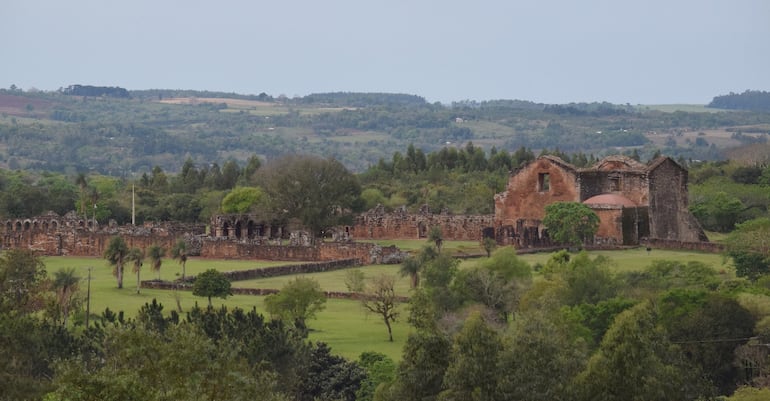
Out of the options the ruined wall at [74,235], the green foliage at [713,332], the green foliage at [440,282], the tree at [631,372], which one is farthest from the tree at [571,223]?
the tree at [631,372]

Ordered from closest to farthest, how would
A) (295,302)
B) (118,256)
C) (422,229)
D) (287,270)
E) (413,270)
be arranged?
(295,302)
(413,270)
(118,256)
(287,270)
(422,229)

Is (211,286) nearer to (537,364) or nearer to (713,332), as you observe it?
(713,332)

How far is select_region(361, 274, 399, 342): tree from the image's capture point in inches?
1996

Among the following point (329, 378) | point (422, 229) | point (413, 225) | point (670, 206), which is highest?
point (670, 206)

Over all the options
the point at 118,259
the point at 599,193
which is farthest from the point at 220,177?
the point at 118,259

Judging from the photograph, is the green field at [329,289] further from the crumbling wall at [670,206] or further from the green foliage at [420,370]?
the green foliage at [420,370]

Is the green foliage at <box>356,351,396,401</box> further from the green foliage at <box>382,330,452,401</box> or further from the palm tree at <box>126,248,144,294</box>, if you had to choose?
the palm tree at <box>126,248,144,294</box>

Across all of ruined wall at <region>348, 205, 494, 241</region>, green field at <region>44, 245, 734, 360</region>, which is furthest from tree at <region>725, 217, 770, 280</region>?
ruined wall at <region>348, 205, 494, 241</region>

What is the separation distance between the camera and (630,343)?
37.8m

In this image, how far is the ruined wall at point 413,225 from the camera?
83.6m

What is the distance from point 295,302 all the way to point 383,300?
2.77 meters

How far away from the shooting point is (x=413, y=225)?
285 feet

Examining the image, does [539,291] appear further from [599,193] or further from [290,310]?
[599,193]

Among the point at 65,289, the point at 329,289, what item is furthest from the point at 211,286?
the point at 65,289
